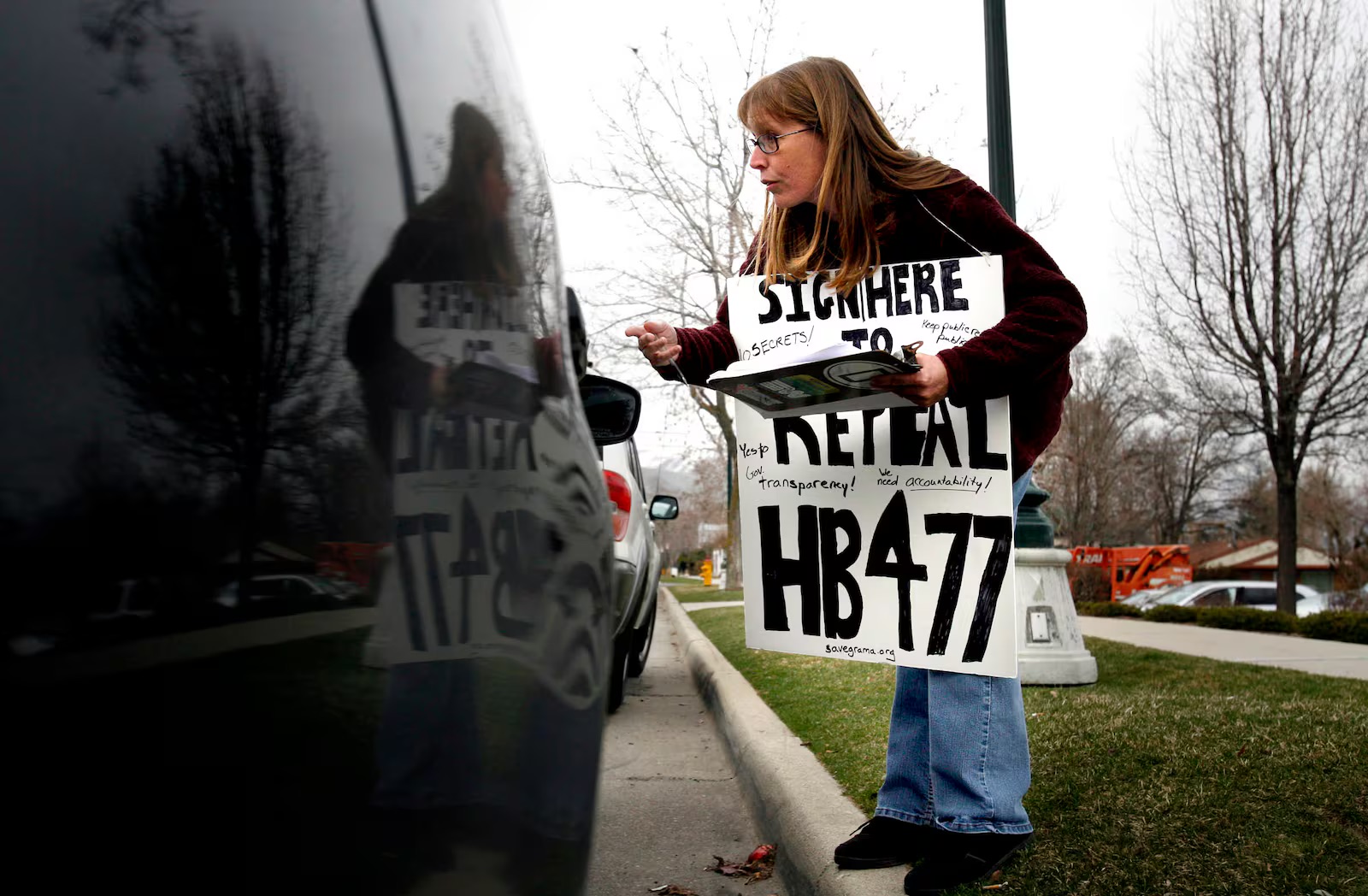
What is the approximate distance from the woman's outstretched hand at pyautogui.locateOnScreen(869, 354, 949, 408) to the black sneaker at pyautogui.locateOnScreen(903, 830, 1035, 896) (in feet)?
3.23

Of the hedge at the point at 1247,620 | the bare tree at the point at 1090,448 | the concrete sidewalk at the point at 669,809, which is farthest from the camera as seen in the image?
the bare tree at the point at 1090,448

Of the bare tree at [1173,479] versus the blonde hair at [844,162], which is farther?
the bare tree at [1173,479]

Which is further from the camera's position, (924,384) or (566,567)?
(924,384)

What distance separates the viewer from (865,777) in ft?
11.3

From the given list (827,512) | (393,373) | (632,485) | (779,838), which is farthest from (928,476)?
(632,485)

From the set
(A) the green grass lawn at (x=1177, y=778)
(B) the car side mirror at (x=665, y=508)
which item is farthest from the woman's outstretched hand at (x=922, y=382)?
(B) the car side mirror at (x=665, y=508)

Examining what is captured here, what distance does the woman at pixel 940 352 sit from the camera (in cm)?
236

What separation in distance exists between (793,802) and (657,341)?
1501mm

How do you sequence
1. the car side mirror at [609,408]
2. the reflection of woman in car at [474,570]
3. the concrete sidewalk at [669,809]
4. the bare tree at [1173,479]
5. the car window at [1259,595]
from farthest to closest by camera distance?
the bare tree at [1173,479]
the car window at [1259,595]
the concrete sidewalk at [669,809]
the car side mirror at [609,408]
the reflection of woman in car at [474,570]

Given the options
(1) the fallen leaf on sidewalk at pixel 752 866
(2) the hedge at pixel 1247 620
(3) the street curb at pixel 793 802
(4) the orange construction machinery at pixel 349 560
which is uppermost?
(4) the orange construction machinery at pixel 349 560

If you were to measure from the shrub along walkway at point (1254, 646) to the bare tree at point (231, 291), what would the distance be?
6.82 metres

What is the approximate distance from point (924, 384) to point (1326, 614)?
10.5m

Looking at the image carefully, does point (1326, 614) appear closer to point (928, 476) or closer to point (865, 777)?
point (865, 777)

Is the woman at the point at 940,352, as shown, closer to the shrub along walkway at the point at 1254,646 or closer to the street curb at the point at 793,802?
the street curb at the point at 793,802
